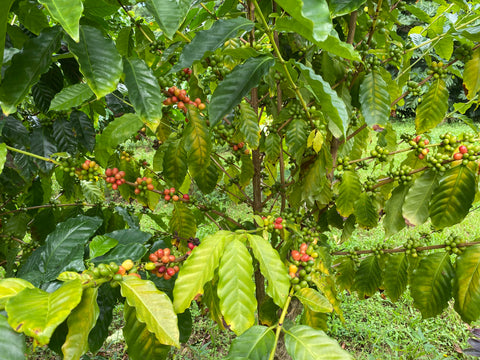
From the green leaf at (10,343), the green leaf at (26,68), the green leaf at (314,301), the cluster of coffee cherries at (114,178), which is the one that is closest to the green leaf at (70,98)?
the green leaf at (26,68)

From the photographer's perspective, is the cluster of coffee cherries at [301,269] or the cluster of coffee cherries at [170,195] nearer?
the cluster of coffee cherries at [301,269]

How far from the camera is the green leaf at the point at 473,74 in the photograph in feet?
4.04

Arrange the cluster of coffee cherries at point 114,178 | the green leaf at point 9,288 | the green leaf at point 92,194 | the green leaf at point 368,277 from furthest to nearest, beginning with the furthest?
the green leaf at point 92,194
the green leaf at point 368,277
the cluster of coffee cherries at point 114,178
the green leaf at point 9,288

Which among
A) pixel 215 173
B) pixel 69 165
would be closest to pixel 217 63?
pixel 215 173

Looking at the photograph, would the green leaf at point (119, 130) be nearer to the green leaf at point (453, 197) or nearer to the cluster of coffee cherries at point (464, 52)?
the green leaf at point (453, 197)

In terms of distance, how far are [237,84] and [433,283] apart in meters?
0.97

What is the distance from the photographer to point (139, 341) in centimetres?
80

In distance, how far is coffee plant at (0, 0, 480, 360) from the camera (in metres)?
0.68

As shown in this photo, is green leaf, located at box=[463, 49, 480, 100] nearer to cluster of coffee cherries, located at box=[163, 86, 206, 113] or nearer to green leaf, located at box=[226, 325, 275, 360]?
cluster of coffee cherries, located at box=[163, 86, 206, 113]

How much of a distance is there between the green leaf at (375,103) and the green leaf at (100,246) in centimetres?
94

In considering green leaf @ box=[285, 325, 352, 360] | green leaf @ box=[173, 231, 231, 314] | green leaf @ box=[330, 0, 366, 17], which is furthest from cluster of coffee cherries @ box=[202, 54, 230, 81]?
green leaf @ box=[285, 325, 352, 360]

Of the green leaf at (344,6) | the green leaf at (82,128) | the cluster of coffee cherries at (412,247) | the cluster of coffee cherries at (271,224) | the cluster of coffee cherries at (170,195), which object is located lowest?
the cluster of coffee cherries at (412,247)

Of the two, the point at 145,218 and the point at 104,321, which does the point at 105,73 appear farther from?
the point at 145,218

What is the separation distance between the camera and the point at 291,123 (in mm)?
1359
